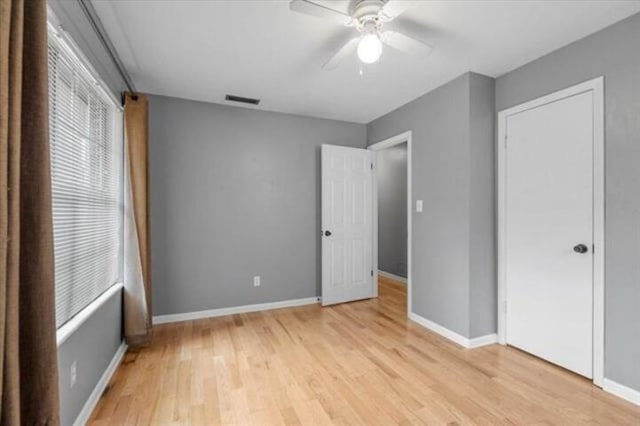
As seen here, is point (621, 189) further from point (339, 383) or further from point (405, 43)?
point (339, 383)

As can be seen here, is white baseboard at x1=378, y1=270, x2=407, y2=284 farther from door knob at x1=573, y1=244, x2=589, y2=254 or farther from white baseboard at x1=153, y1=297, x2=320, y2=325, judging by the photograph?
door knob at x1=573, y1=244, x2=589, y2=254

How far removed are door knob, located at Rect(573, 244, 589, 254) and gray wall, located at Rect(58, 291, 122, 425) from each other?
130 inches

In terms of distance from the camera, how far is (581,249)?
2246 millimetres

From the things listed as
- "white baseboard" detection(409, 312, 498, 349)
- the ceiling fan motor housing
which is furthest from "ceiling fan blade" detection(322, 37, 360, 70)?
"white baseboard" detection(409, 312, 498, 349)

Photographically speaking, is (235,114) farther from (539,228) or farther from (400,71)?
(539,228)

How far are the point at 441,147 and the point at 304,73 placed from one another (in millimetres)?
1522

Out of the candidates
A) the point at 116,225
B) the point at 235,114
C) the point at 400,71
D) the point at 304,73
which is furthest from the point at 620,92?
the point at 116,225

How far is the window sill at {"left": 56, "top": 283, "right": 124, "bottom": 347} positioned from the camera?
1.53m

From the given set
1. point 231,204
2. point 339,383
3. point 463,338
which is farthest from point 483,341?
point 231,204

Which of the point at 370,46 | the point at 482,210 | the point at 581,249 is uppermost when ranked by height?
the point at 370,46

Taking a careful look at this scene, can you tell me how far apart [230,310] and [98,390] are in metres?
1.66

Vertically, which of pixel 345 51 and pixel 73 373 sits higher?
pixel 345 51

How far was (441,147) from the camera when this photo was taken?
3074mm

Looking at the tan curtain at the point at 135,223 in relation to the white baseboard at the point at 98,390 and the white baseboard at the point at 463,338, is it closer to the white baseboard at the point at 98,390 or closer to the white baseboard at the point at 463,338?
the white baseboard at the point at 98,390
